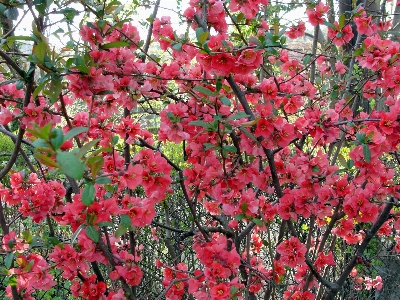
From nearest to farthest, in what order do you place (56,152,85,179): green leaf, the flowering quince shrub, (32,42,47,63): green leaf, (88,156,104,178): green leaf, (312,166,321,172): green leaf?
1. (56,152,85,179): green leaf
2. (88,156,104,178): green leaf
3. (32,42,47,63): green leaf
4. the flowering quince shrub
5. (312,166,321,172): green leaf

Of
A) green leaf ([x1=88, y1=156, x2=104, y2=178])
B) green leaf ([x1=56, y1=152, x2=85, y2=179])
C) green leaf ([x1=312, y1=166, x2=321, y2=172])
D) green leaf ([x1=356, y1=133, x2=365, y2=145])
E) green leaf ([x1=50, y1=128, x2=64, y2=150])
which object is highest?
green leaf ([x1=312, y1=166, x2=321, y2=172])

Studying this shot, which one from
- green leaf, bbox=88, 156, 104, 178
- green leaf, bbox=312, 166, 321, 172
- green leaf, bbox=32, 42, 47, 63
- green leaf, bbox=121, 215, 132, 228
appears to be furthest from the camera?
green leaf, bbox=312, 166, 321, 172

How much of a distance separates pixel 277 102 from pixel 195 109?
1.46ft

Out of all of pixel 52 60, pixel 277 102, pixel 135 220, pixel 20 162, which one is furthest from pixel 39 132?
pixel 20 162

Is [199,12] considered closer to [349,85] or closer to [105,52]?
[105,52]

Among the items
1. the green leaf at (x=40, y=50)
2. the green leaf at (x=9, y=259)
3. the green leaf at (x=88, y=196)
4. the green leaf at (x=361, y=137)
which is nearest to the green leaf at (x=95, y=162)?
the green leaf at (x=88, y=196)

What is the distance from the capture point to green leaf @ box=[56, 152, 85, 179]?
2.18 ft

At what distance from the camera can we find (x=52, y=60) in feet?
3.72

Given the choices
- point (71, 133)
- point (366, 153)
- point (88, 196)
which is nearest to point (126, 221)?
point (88, 196)

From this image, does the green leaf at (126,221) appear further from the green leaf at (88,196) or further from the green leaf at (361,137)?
the green leaf at (361,137)

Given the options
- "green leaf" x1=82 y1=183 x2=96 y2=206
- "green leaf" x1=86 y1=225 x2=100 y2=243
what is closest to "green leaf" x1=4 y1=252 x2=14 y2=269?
"green leaf" x1=86 y1=225 x2=100 y2=243

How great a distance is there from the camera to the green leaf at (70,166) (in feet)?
2.18

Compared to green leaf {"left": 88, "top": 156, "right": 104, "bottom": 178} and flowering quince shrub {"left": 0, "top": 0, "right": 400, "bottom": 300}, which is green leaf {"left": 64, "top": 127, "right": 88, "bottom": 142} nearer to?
green leaf {"left": 88, "top": 156, "right": 104, "bottom": 178}

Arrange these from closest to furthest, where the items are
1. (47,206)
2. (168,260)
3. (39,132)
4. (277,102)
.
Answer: (39,132) < (47,206) < (277,102) < (168,260)
